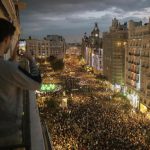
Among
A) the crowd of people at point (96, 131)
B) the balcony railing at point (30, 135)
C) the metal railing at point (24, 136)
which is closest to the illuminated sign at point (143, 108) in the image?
the crowd of people at point (96, 131)

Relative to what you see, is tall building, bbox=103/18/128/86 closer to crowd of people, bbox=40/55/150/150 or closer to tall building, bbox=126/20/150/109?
tall building, bbox=126/20/150/109

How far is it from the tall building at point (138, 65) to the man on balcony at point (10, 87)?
4735 centimetres

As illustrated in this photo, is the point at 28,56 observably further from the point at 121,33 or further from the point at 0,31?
the point at 121,33

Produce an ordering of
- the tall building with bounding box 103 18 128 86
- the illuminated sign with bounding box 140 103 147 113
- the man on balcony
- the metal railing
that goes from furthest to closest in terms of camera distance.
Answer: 1. the tall building with bounding box 103 18 128 86
2. the illuminated sign with bounding box 140 103 147 113
3. the man on balcony
4. the metal railing

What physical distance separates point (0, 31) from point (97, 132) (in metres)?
27.2

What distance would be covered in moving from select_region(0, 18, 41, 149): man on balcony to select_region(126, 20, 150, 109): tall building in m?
47.4

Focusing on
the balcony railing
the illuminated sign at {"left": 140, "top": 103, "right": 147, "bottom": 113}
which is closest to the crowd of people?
the illuminated sign at {"left": 140, "top": 103, "right": 147, "bottom": 113}

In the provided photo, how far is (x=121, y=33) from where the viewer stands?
76750 millimetres

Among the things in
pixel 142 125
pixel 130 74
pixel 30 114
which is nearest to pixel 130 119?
pixel 142 125

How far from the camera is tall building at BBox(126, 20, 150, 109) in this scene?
5233 centimetres

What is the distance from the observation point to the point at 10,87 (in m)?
3.65

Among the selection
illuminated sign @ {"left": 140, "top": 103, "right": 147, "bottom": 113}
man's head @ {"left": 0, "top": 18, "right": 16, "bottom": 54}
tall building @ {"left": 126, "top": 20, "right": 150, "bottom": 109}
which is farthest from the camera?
tall building @ {"left": 126, "top": 20, "right": 150, "bottom": 109}

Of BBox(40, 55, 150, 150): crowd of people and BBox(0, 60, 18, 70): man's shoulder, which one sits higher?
BBox(0, 60, 18, 70): man's shoulder

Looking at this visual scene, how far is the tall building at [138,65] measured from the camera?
52334 millimetres
